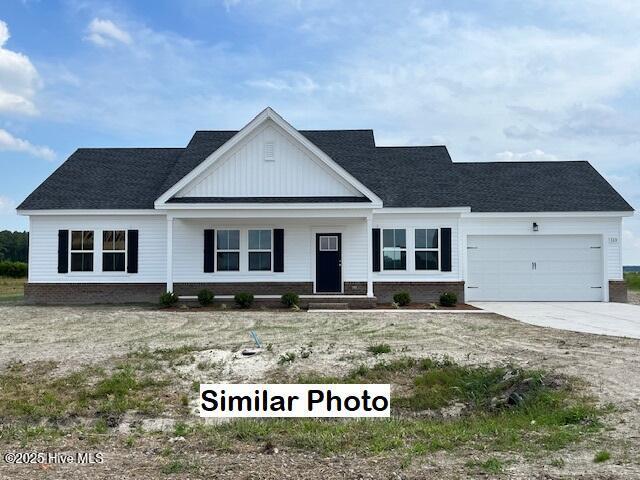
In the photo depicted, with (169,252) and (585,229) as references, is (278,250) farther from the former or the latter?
(585,229)

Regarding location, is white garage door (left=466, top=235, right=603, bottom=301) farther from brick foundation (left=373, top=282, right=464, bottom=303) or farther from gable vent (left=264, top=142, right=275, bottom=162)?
gable vent (left=264, top=142, right=275, bottom=162)

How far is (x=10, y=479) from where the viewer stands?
5.44 metres

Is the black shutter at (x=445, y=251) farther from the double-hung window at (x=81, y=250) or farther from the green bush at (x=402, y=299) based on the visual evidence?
the double-hung window at (x=81, y=250)

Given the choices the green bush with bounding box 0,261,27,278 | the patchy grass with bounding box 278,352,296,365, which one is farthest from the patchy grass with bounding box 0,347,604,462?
the green bush with bounding box 0,261,27,278

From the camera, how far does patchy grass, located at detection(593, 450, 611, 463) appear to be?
567 centimetres

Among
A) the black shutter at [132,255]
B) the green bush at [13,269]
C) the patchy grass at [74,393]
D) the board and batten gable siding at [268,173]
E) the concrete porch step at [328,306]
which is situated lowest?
the patchy grass at [74,393]

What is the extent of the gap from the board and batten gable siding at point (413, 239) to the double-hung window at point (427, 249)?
15 cm

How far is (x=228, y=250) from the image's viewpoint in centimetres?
2108

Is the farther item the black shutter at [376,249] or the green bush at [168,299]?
the black shutter at [376,249]

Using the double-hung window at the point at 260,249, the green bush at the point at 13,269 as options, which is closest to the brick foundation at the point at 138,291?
the double-hung window at the point at 260,249

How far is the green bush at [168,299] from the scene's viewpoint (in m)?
19.5

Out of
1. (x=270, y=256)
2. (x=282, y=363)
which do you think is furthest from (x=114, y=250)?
(x=282, y=363)

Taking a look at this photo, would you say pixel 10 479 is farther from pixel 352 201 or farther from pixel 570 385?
pixel 352 201

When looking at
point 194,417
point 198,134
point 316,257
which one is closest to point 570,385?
point 194,417
